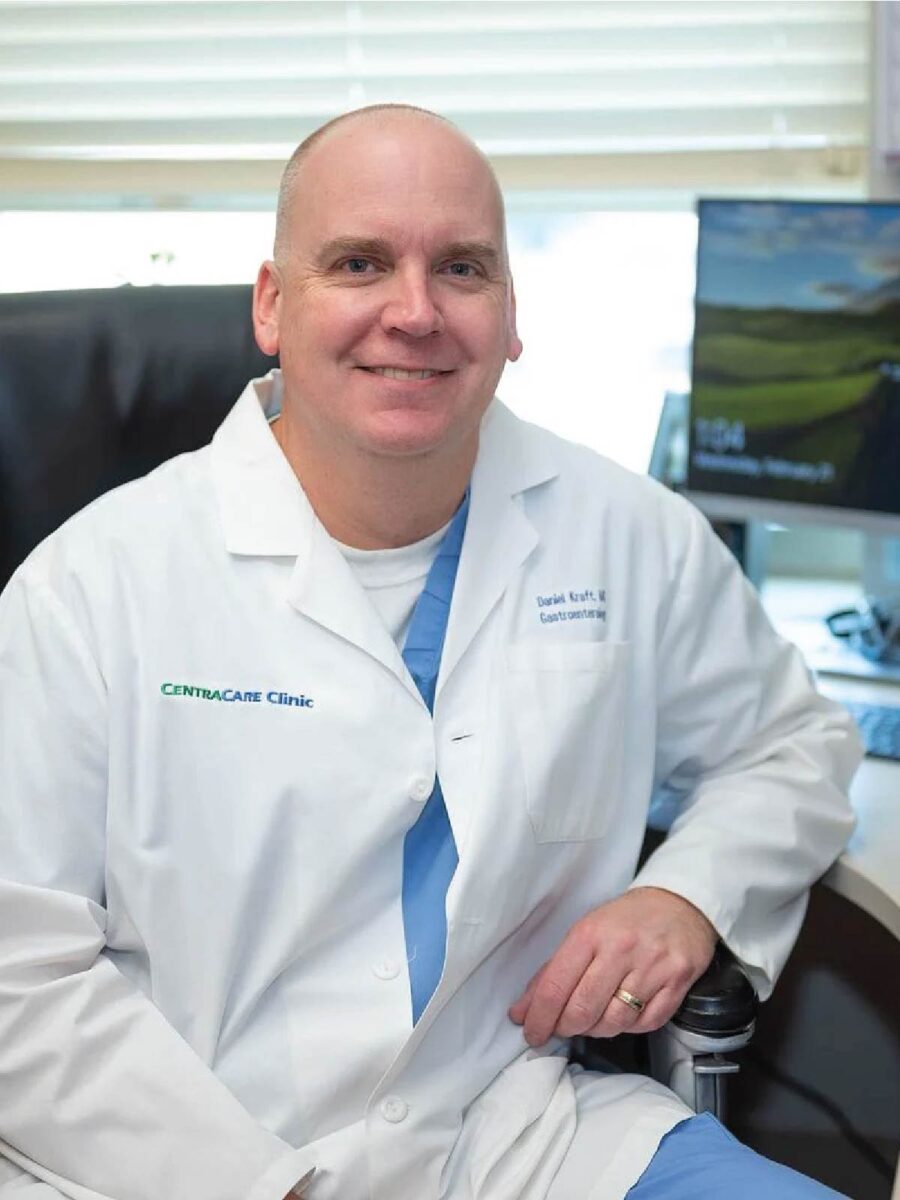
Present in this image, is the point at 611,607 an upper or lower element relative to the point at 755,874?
upper

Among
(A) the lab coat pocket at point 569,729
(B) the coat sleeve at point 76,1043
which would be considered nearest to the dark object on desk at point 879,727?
(A) the lab coat pocket at point 569,729

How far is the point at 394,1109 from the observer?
1.39m

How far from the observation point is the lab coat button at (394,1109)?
4.55 ft

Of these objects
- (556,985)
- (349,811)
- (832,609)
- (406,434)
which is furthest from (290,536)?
(832,609)

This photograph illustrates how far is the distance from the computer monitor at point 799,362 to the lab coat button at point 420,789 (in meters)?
0.94

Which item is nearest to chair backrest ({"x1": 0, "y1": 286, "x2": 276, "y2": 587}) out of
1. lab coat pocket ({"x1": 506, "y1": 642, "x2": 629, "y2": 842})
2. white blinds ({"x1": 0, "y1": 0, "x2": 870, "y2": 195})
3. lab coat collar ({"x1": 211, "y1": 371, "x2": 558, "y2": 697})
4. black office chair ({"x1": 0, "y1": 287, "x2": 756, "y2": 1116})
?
black office chair ({"x1": 0, "y1": 287, "x2": 756, "y2": 1116})

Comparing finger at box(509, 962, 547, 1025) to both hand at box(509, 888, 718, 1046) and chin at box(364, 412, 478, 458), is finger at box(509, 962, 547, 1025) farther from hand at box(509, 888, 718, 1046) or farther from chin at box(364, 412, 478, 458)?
chin at box(364, 412, 478, 458)

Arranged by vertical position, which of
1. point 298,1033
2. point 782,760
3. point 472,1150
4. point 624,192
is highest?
point 624,192

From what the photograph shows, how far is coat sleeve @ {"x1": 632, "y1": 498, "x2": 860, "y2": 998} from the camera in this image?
5.07ft

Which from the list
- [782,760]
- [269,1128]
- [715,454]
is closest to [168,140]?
[715,454]

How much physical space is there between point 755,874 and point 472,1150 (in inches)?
15.3

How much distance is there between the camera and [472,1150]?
1.43 meters

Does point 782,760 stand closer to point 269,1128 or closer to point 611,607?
point 611,607

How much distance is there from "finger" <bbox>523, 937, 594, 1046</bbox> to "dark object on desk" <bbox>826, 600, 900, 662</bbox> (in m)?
0.88
